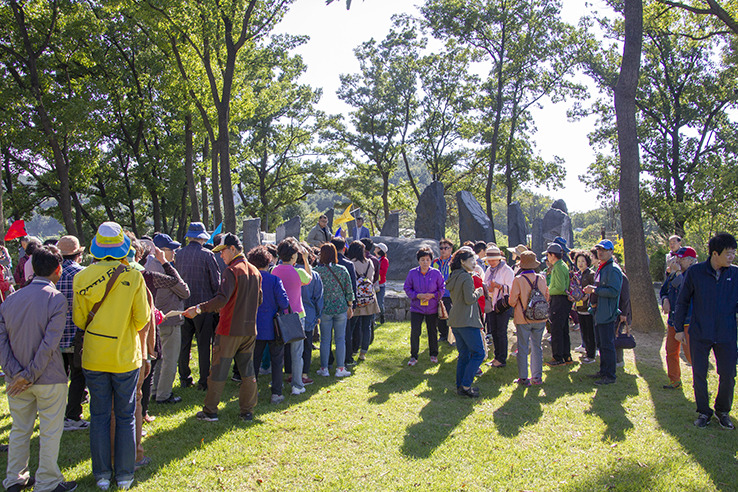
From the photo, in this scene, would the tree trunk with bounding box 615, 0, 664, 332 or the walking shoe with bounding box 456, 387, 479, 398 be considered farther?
the tree trunk with bounding box 615, 0, 664, 332

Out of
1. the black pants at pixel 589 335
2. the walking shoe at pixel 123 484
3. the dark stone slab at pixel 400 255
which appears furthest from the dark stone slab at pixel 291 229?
the walking shoe at pixel 123 484

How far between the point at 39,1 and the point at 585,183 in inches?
1037

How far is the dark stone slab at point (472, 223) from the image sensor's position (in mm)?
21516

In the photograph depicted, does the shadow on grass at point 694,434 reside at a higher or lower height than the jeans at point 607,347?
lower

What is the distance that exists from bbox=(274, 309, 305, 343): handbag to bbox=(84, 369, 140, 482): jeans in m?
1.93

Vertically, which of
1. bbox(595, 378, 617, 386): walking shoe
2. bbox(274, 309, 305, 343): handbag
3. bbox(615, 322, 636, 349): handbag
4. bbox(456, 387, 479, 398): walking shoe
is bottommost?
bbox(595, 378, 617, 386): walking shoe

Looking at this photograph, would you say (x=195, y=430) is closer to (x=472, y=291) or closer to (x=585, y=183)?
(x=472, y=291)

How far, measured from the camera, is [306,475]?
4.06 m

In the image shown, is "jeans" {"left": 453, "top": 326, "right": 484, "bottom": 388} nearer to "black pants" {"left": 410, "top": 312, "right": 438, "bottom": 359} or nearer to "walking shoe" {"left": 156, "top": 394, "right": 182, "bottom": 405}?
"black pants" {"left": 410, "top": 312, "right": 438, "bottom": 359}

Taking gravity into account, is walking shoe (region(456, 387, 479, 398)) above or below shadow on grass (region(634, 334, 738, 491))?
above

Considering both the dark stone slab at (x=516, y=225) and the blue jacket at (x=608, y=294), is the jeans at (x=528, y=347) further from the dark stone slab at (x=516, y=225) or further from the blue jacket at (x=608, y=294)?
the dark stone slab at (x=516, y=225)

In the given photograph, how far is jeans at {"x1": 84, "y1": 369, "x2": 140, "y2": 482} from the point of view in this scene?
11.9 ft

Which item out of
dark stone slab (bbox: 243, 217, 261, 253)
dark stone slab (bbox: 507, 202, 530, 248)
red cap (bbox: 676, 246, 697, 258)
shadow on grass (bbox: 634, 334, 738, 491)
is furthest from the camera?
dark stone slab (bbox: 507, 202, 530, 248)

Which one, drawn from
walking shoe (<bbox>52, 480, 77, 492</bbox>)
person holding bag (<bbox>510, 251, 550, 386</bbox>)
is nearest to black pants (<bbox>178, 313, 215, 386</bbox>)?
walking shoe (<bbox>52, 480, 77, 492</bbox>)
